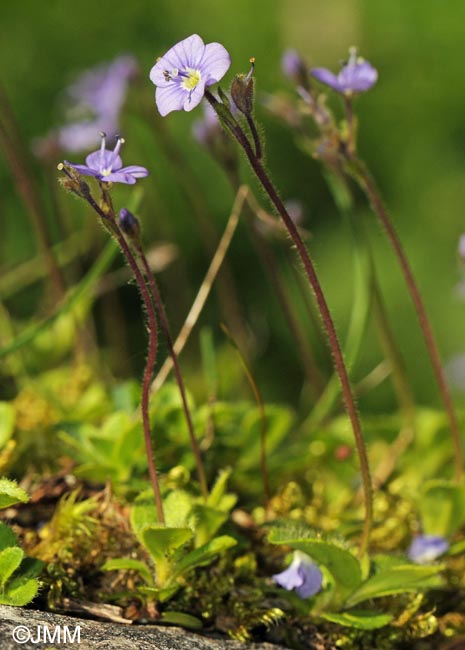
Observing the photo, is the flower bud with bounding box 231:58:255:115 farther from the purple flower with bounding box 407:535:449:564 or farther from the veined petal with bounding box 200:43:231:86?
the purple flower with bounding box 407:535:449:564

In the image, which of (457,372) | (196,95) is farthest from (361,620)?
(457,372)

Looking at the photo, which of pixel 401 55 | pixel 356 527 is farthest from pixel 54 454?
pixel 401 55

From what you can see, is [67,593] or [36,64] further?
[36,64]

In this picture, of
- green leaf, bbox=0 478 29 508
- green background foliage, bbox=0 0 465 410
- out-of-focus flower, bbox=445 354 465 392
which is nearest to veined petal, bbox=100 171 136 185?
green leaf, bbox=0 478 29 508

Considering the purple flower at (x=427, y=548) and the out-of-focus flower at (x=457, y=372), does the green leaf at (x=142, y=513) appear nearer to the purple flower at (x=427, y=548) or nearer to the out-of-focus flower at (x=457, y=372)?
the purple flower at (x=427, y=548)

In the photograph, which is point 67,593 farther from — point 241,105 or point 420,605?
point 241,105
